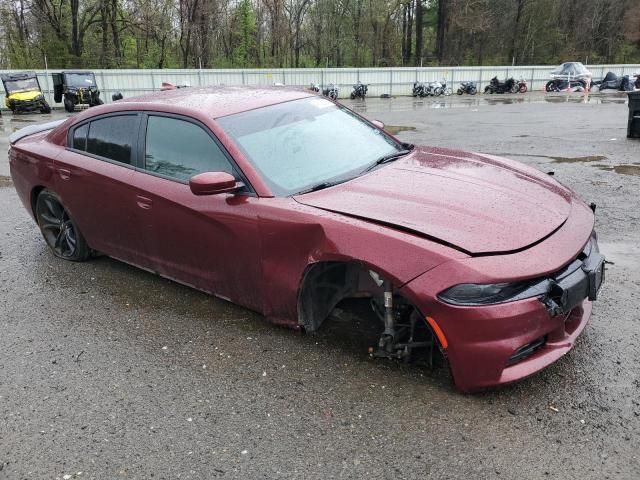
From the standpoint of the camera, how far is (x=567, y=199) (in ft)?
11.3

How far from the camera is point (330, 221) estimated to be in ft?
9.86

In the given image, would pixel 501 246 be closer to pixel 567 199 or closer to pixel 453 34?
pixel 567 199

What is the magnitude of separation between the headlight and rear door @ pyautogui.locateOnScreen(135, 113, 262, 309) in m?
1.27

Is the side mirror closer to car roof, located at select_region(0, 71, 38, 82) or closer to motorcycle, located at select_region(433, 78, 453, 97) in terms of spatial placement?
car roof, located at select_region(0, 71, 38, 82)

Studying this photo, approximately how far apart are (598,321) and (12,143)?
5383 millimetres

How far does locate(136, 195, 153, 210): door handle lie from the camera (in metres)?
3.88

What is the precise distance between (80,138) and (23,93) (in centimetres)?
2258

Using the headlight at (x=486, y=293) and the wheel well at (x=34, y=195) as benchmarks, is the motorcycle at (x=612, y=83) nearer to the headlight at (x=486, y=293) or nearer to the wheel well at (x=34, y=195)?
the wheel well at (x=34, y=195)

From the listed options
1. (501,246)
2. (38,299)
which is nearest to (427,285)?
(501,246)

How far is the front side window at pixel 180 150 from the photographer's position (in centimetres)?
363

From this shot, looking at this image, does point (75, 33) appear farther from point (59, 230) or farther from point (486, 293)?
point (486, 293)

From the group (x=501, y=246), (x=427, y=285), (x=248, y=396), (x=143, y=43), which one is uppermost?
(x=143, y=43)

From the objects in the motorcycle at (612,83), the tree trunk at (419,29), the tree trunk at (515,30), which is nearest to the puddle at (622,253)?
the motorcycle at (612,83)

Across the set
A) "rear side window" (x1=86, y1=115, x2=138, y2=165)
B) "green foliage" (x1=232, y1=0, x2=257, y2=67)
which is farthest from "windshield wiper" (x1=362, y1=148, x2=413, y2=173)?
"green foliage" (x1=232, y1=0, x2=257, y2=67)
